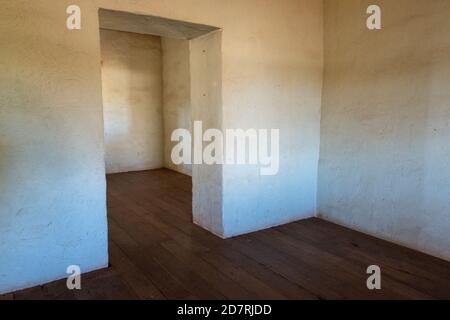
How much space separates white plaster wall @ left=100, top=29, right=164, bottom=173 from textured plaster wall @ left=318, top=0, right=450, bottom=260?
4.46 m

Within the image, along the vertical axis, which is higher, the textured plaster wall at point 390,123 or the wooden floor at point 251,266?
the textured plaster wall at point 390,123

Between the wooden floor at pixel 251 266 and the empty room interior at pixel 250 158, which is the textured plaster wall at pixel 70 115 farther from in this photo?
the wooden floor at pixel 251 266

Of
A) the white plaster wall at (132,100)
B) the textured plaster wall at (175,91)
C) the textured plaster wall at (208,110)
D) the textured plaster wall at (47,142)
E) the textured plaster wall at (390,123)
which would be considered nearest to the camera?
the textured plaster wall at (47,142)

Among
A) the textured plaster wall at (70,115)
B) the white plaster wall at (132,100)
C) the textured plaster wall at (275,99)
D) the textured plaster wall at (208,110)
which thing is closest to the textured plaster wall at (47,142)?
the textured plaster wall at (70,115)

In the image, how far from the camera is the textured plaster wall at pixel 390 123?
267 centimetres

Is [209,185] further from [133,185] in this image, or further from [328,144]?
[133,185]

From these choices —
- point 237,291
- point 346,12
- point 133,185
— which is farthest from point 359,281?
point 133,185

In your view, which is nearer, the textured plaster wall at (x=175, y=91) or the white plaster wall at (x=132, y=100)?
the textured plaster wall at (x=175, y=91)

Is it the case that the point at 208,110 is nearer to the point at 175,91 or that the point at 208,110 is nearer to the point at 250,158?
the point at 250,158

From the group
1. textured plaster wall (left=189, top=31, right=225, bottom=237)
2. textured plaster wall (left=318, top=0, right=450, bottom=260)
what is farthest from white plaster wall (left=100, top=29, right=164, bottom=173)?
textured plaster wall (left=318, top=0, right=450, bottom=260)

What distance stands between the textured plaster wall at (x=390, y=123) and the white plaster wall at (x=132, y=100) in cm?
446

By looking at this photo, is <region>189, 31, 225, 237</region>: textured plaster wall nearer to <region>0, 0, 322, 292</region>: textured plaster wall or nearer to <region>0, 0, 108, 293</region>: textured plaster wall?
<region>0, 0, 322, 292</region>: textured plaster wall

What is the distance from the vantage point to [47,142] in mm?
2240

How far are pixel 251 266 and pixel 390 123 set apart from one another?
1.86 metres
